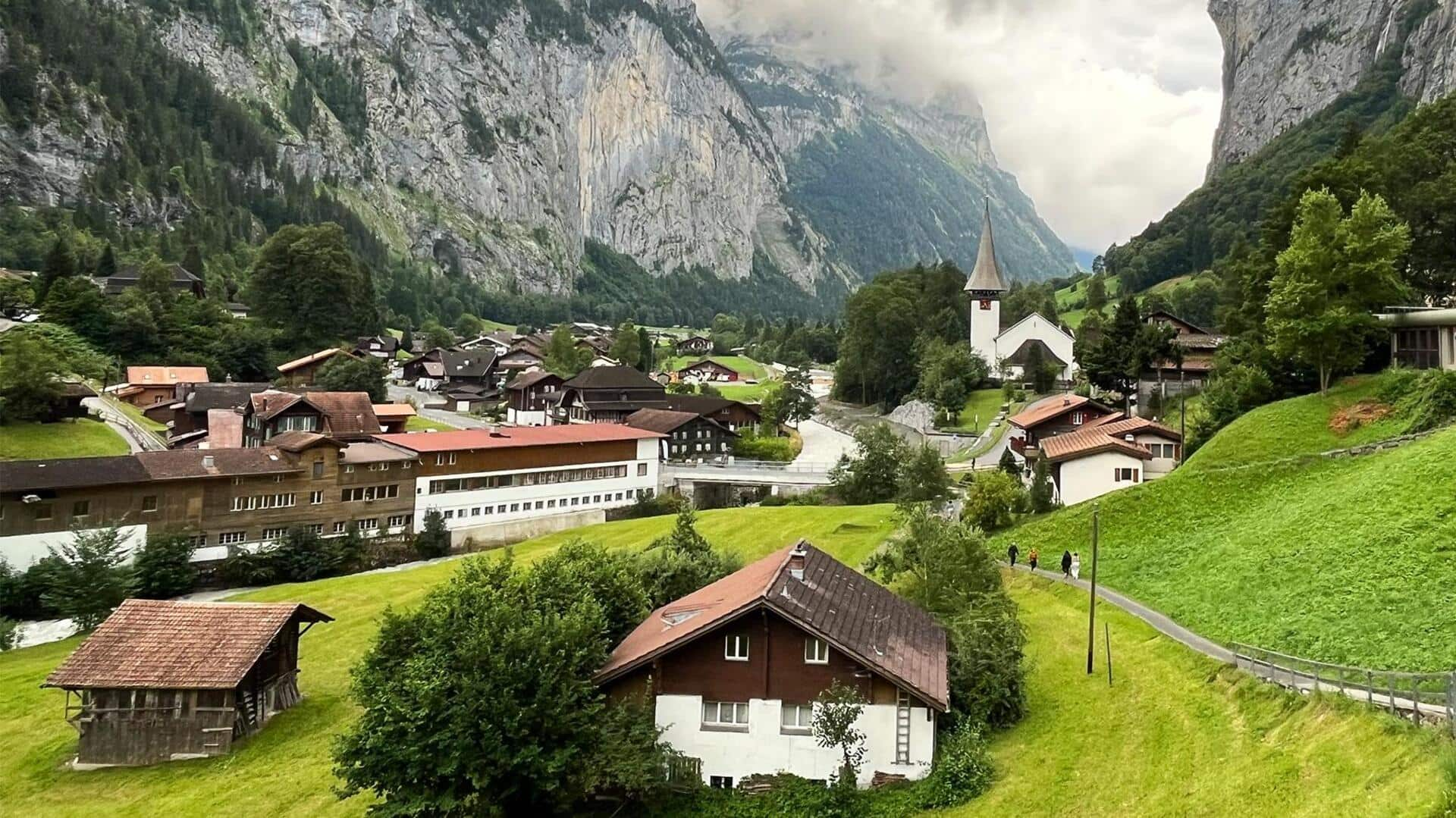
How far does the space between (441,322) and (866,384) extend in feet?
359

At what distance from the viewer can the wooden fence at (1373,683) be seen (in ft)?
45.5

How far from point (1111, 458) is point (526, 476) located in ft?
123

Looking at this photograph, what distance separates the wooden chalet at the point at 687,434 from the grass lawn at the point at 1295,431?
4567 centimetres

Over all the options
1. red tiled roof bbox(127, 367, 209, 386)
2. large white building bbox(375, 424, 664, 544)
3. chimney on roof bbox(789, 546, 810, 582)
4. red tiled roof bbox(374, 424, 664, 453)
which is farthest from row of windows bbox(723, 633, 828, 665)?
red tiled roof bbox(127, 367, 209, 386)

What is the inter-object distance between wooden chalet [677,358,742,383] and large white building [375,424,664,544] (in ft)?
216

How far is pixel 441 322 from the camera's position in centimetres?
18288

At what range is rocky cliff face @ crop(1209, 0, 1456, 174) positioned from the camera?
132875mm

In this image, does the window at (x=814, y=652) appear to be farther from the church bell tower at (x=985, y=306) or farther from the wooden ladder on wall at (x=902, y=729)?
the church bell tower at (x=985, y=306)

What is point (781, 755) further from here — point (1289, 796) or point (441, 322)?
point (441, 322)

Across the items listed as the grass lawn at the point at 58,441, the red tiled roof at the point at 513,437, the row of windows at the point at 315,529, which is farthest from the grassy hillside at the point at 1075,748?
the red tiled roof at the point at 513,437

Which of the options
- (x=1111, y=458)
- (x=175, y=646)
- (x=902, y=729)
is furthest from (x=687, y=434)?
(x=902, y=729)

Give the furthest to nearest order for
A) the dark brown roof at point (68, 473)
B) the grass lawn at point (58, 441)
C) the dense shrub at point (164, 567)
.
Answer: the grass lawn at point (58, 441)
the dense shrub at point (164, 567)
the dark brown roof at point (68, 473)

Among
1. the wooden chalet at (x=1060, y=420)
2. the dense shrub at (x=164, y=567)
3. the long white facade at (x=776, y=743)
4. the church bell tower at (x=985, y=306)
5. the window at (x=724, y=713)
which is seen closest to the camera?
the long white facade at (x=776, y=743)

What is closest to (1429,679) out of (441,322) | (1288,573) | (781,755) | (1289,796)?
(1289,796)
